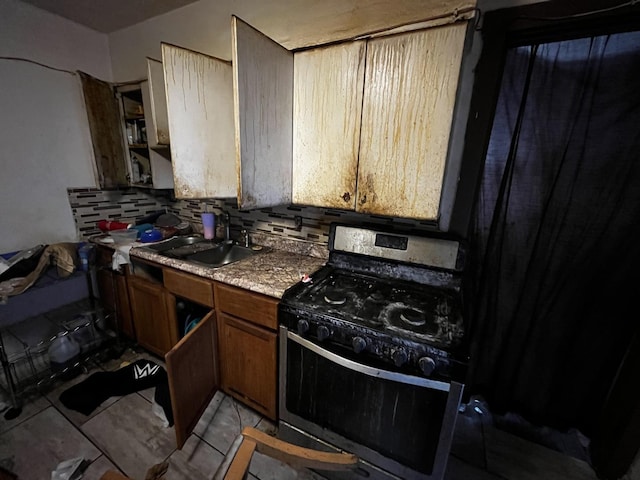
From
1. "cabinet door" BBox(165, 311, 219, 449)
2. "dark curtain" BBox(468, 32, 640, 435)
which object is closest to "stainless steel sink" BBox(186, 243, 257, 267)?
"cabinet door" BBox(165, 311, 219, 449)

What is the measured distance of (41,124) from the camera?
1.90 metres

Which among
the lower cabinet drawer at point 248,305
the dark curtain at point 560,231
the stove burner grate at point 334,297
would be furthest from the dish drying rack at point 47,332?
the dark curtain at point 560,231

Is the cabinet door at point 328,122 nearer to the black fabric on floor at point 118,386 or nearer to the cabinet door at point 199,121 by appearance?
the cabinet door at point 199,121

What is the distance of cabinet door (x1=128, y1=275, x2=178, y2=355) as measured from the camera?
1.71 m

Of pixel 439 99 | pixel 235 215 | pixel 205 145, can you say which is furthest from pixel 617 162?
pixel 235 215

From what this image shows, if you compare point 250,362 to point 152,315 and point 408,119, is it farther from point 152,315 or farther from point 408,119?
point 408,119

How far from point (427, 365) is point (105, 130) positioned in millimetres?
2723

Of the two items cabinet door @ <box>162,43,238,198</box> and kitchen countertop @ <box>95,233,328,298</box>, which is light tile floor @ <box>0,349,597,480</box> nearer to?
kitchen countertop @ <box>95,233,328,298</box>

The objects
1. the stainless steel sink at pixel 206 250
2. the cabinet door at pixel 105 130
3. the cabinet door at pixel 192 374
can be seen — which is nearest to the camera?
the cabinet door at pixel 192 374

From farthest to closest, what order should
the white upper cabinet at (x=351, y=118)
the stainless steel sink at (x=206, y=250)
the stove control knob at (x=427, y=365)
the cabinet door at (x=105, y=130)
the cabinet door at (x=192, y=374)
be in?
the cabinet door at (x=105, y=130)
the stainless steel sink at (x=206, y=250)
the cabinet door at (x=192, y=374)
the white upper cabinet at (x=351, y=118)
the stove control knob at (x=427, y=365)

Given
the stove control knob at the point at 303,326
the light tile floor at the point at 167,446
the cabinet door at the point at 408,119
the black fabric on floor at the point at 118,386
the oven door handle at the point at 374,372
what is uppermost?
the cabinet door at the point at 408,119

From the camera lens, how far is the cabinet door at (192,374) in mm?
1158

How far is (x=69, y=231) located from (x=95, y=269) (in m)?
0.40

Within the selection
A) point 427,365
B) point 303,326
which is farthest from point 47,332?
point 427,365
